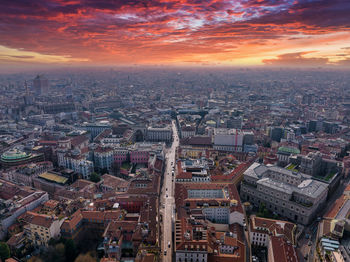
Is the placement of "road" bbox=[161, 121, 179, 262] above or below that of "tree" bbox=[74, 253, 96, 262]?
below

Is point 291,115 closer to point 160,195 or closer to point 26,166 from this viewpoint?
point 160,195

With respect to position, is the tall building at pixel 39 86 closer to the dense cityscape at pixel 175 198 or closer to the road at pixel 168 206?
the dense cityscape at pixel 175 198

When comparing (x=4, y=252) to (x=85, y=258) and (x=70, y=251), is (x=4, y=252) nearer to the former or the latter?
(x=70, y=251)

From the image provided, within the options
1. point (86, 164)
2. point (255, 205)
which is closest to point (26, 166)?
point (86, 164)

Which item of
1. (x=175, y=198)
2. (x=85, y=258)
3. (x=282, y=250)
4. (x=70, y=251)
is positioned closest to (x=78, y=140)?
(x=175, y=198)

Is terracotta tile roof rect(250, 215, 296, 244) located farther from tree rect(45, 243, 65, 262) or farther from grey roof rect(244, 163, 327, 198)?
tree rect(45, 243, 65, 262)

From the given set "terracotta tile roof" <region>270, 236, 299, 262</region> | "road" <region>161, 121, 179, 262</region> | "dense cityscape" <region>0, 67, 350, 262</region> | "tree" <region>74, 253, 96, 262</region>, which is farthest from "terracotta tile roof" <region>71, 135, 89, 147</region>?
"terracotta tile roof" <region>270, 236, 299, 262</region>

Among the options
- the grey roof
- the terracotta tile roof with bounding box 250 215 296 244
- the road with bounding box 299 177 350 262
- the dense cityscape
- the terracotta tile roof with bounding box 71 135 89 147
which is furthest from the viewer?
the terracotta tile roof with bounding box 71 135 89 147

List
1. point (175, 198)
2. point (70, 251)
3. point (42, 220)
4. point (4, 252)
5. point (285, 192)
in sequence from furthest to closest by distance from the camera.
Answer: point (175, 198)
point (285, 192)
point (42, 220)
point (70, 251)
point (4, 252)
